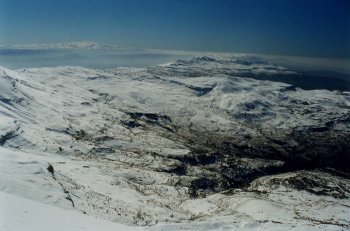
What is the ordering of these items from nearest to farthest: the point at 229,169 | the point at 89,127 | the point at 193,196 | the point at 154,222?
the point at 154,222
the point at 193,196
the point at 229,169
the point at 89,127

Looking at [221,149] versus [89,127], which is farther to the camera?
[221,149]

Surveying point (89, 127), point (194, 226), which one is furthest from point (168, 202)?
point (89, 127)

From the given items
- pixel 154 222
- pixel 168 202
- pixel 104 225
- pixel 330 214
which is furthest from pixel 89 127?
pixel 104 225

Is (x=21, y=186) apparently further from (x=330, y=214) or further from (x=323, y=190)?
(x=323, y=190)

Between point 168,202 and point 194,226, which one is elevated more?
point 194,226

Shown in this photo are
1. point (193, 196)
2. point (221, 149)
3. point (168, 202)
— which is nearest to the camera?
point (168, 202)

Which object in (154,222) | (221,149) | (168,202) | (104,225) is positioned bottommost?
(221,149)

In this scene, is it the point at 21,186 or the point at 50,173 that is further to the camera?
the point at 50,173

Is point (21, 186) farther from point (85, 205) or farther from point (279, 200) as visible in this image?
point (279, 200)

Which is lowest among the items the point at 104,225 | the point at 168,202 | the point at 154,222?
the point at 168,202
